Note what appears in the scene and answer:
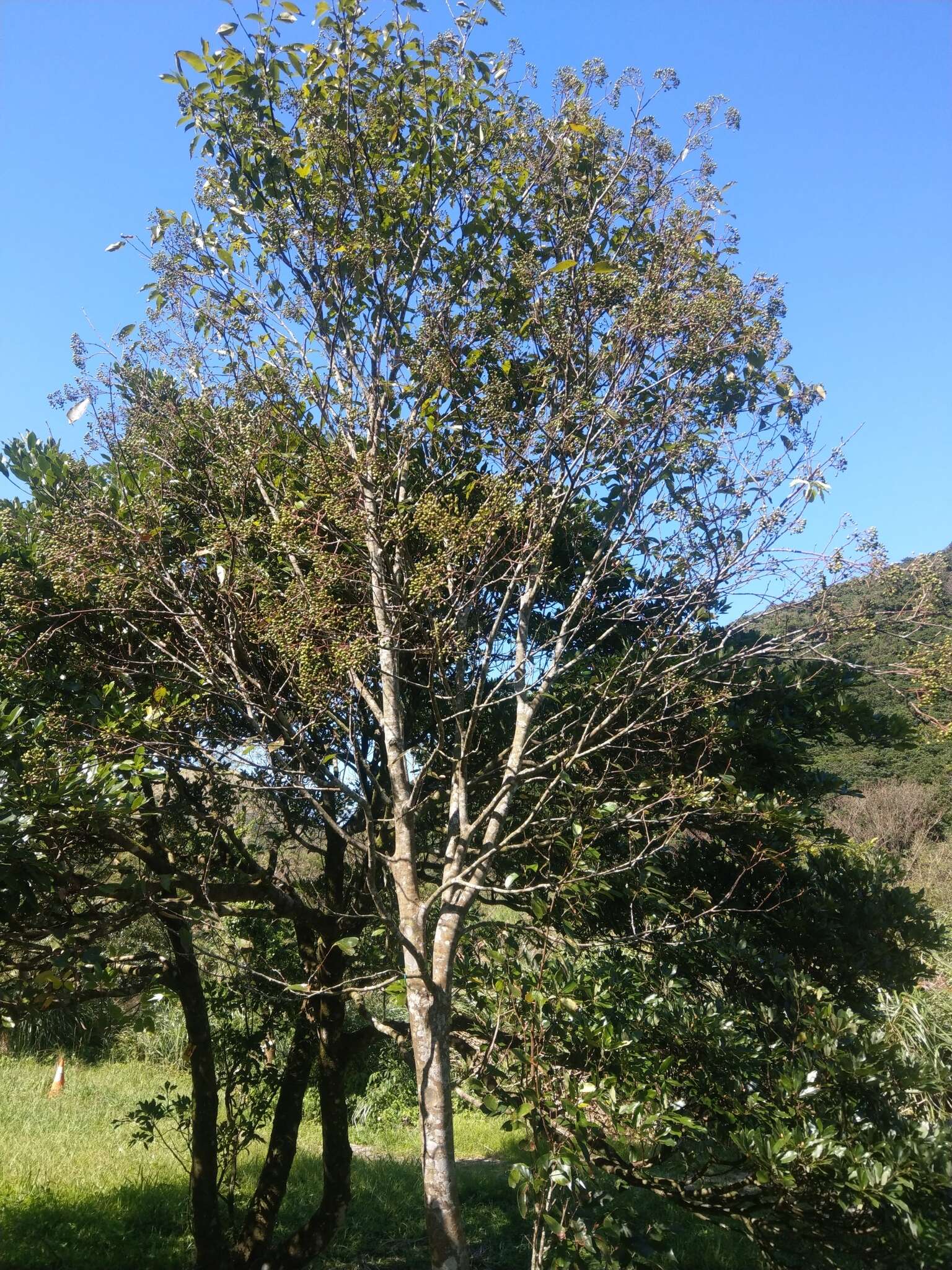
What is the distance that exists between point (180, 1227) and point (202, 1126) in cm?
229

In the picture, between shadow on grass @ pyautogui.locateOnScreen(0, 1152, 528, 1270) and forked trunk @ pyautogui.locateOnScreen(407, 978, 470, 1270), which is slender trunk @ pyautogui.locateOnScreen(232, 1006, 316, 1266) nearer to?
shadow on grass @ pyautogui.locateOnScreen(0, 1152, 528, 1270)

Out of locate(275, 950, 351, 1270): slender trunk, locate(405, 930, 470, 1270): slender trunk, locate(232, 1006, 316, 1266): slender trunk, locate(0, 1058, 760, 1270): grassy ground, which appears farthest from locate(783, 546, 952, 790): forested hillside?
locate(0, 1058, 760, 1270): grassy ground

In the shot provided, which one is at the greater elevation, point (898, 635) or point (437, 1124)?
point (898, 635)

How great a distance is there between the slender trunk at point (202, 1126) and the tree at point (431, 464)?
75 cm

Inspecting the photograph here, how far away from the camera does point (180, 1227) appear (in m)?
6.12

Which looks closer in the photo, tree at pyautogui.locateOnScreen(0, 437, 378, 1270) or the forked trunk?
the forked trunk

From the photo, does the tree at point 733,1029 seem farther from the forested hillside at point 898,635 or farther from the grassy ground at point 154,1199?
the grassy ground at point 154,1199

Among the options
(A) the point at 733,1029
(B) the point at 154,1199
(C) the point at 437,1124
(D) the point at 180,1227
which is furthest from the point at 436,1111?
(B) the point at 154,1199

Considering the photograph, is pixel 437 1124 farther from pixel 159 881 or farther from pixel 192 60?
pixel 192 60

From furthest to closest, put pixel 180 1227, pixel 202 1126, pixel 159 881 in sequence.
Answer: pixel 180 1227
pixel 202 1126
pixel 159 881

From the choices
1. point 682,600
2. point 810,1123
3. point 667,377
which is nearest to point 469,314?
point 667,377

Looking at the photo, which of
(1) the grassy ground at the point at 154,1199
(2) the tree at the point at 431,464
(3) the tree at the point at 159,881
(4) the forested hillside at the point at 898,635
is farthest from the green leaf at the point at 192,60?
(1) the grassy ground at the point at 154,1199

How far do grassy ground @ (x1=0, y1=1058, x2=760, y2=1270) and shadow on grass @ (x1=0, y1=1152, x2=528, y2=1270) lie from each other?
0.01 meters

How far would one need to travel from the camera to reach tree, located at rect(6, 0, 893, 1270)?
12.4ft
